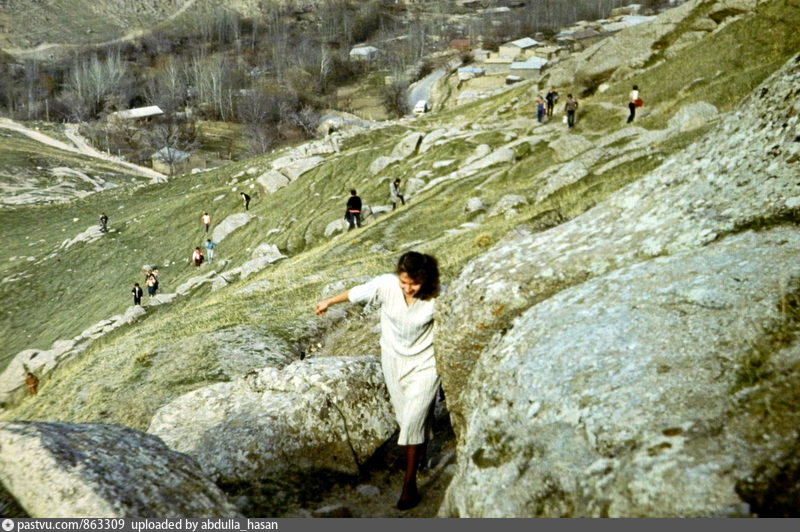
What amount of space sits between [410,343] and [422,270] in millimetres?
1226

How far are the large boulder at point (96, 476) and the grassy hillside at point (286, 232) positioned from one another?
26.7 feet

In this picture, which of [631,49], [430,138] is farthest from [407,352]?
[631,49]

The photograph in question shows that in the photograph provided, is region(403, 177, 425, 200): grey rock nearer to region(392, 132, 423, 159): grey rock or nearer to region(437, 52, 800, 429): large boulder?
region(392, 132, 423, 159): grey rock

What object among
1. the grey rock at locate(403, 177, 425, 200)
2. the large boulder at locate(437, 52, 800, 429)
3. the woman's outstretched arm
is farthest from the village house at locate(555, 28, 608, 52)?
the woman's outstretched arm

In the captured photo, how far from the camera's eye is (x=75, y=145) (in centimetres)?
15638

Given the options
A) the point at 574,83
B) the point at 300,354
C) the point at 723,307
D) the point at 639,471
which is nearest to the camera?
the point at 639,471

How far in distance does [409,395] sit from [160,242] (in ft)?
223

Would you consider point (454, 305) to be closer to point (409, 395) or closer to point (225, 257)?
point (409, 395)

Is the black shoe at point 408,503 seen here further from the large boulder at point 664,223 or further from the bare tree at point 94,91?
the bare tree at point 94,91

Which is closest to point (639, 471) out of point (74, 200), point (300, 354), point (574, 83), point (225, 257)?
point (300, 354)

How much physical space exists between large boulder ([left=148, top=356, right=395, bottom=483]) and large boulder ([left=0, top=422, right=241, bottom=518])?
1.37 meters

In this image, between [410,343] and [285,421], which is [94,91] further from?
[410,343]

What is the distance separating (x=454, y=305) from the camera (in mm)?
9008

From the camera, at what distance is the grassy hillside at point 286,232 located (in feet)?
69.5
